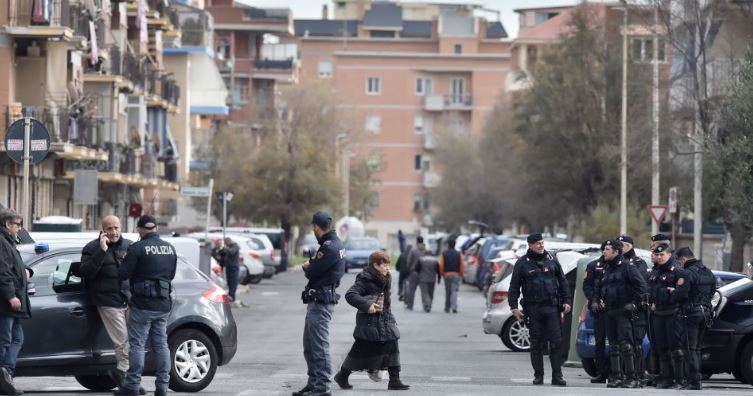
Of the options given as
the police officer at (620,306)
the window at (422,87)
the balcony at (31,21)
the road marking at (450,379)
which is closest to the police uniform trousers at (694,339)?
the police officer at (620,306)

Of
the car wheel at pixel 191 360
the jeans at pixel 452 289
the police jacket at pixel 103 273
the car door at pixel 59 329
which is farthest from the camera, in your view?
the jeans at pixel 452 289

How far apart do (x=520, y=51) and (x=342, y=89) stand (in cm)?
1507

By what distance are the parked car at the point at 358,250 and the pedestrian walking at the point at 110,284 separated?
174 ft

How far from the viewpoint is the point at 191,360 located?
728 inches

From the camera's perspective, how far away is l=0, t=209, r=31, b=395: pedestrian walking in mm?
16844

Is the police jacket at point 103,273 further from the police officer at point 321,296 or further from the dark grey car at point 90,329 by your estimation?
the police officer at point 321,296

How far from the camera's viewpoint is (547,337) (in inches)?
802

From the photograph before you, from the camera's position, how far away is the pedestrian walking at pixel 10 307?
16.8 meters

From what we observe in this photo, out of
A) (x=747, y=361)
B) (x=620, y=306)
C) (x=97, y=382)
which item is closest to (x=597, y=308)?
(x=620, y=306)

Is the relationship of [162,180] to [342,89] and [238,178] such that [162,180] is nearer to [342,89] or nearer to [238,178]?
[238,178]

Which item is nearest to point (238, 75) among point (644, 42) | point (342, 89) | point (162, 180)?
point (342, 89)

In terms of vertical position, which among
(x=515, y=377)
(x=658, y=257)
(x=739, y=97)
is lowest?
(x=515, y=377)

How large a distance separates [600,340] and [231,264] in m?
22.6

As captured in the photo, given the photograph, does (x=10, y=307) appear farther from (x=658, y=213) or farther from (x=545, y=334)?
(x=658, y=213)
